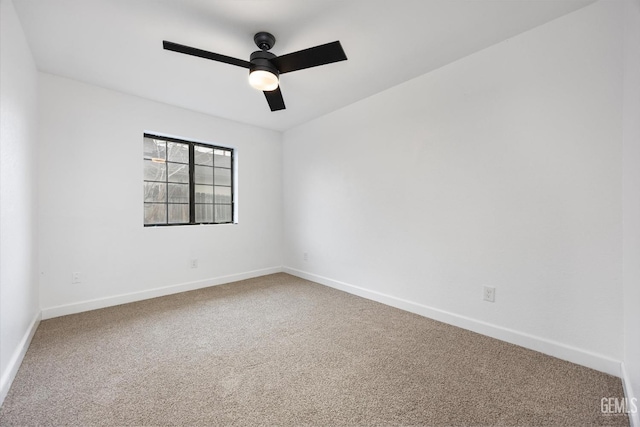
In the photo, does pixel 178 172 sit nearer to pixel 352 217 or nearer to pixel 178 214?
pixel 178 214

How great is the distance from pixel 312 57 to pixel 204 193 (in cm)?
268

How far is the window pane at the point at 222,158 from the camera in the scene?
13.0ft

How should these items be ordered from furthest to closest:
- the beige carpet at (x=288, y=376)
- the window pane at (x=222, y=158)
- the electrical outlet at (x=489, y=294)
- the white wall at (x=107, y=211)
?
the window pane at (x=222, y=158)
the white wall at (x=107, y=211)
the electrical outlet at (x=489, y=294)
the beige carpet at (x=288, y=376)

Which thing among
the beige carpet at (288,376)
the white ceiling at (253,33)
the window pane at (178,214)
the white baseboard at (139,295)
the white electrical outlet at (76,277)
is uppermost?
the white ceiling at (253,33)

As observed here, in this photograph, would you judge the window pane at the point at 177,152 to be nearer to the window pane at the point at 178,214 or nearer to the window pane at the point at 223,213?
the window pane at the point at 178,214

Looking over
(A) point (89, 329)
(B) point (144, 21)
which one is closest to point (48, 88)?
(B) point (144, 21)

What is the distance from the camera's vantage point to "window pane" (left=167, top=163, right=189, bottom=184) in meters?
3.57

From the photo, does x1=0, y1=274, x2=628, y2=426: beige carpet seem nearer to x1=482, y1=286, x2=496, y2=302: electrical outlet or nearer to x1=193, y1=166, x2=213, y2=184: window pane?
x1=482, y1=286, x2=496, y2=302: electrical outlet

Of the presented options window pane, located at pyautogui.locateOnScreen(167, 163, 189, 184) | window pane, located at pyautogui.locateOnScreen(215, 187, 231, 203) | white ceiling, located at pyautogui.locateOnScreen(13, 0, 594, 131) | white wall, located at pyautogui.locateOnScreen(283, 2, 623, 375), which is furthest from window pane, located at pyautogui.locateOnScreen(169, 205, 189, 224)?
white wall, located at pyautogui.locateOnScreen(283, 2, 623, 375)

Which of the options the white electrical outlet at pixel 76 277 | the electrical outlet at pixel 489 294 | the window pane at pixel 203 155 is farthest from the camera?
the window pane at pixel 203 155

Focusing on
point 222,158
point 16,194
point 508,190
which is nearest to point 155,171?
point 222,158

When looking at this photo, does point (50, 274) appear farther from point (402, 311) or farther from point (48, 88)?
point (402, 311)

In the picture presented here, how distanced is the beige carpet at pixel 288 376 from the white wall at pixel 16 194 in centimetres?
21

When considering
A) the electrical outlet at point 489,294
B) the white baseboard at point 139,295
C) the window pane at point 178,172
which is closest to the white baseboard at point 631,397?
the electrical outlet at point 489,294
